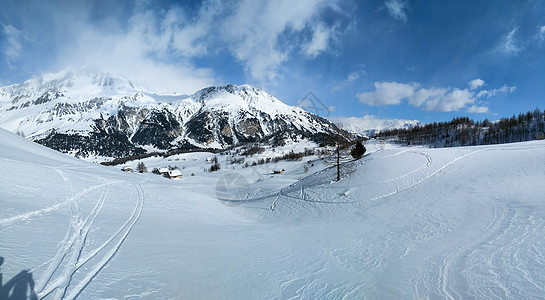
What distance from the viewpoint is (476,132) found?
387 ft

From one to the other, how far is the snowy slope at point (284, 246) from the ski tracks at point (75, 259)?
4 cm

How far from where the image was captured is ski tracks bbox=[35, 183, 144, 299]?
5.26 m

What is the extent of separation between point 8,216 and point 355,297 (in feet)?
42.3

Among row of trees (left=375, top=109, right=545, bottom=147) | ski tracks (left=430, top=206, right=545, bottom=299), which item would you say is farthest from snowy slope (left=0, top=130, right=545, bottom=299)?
row of trees (left=375, top=109, right=545, bottom=147)

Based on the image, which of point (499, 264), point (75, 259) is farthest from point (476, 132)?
point (75, 259)

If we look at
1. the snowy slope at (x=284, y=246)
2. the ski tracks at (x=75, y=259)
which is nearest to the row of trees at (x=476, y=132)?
the snowy slope at (x=284, y=246)

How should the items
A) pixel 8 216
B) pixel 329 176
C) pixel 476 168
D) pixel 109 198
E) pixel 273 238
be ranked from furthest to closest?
pixel 329 176, pixel 476 168, pixel 109 198, pixel 273 238, pixel 8 216

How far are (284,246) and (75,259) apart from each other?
778cm

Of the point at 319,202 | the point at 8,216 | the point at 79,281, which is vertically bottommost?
the point at 319,202

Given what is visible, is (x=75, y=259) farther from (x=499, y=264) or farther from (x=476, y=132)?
(x=476, y=132)

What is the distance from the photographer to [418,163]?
25.7 meters

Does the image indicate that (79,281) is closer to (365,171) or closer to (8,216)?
(8,216)

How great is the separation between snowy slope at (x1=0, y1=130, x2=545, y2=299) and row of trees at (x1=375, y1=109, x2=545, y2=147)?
117985mm

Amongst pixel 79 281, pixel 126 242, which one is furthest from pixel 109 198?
pixel 79 281
